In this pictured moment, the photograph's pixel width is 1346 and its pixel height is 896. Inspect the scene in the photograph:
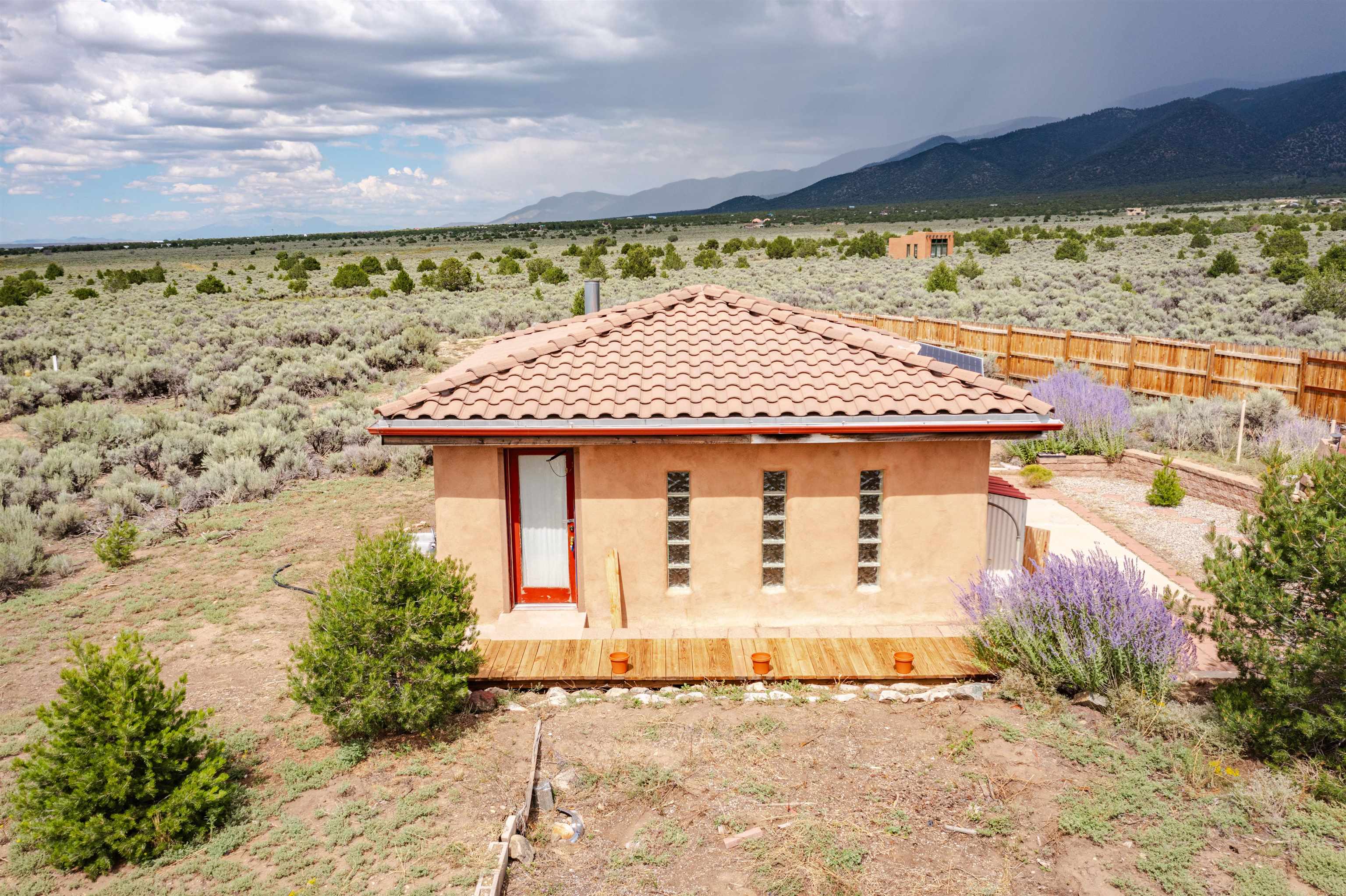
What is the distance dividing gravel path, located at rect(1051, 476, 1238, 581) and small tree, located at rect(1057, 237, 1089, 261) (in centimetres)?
3801

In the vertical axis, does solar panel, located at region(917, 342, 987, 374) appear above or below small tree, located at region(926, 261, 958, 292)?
below

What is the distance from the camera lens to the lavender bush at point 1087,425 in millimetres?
17359

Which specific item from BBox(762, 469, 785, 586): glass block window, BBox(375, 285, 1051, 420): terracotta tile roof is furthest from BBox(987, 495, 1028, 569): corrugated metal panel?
BBox(762, 469, 785, 586): glass block window

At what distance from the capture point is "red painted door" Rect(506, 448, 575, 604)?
10.1 m

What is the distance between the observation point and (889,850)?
241 inches

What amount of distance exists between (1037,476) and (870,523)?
7.72m

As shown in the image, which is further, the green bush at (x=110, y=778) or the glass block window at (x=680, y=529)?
the glass block window at (x=680, y=529)

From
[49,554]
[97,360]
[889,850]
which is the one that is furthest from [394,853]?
[97,360]

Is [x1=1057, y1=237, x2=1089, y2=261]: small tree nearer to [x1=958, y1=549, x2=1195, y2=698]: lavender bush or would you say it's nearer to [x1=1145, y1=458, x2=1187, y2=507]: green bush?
[x1=1145, y1=458, x2=1187, y2=507]: green bush

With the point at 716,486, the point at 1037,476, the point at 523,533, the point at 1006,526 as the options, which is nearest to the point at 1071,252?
the point at 1037,476

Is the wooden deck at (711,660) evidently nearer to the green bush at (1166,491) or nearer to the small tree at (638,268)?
the green bush at (1166,491)

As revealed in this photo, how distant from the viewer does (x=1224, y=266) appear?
3888cm

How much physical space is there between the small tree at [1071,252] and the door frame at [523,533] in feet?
157

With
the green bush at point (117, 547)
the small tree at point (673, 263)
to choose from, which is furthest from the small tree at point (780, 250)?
the green bush at point (117, 547)
